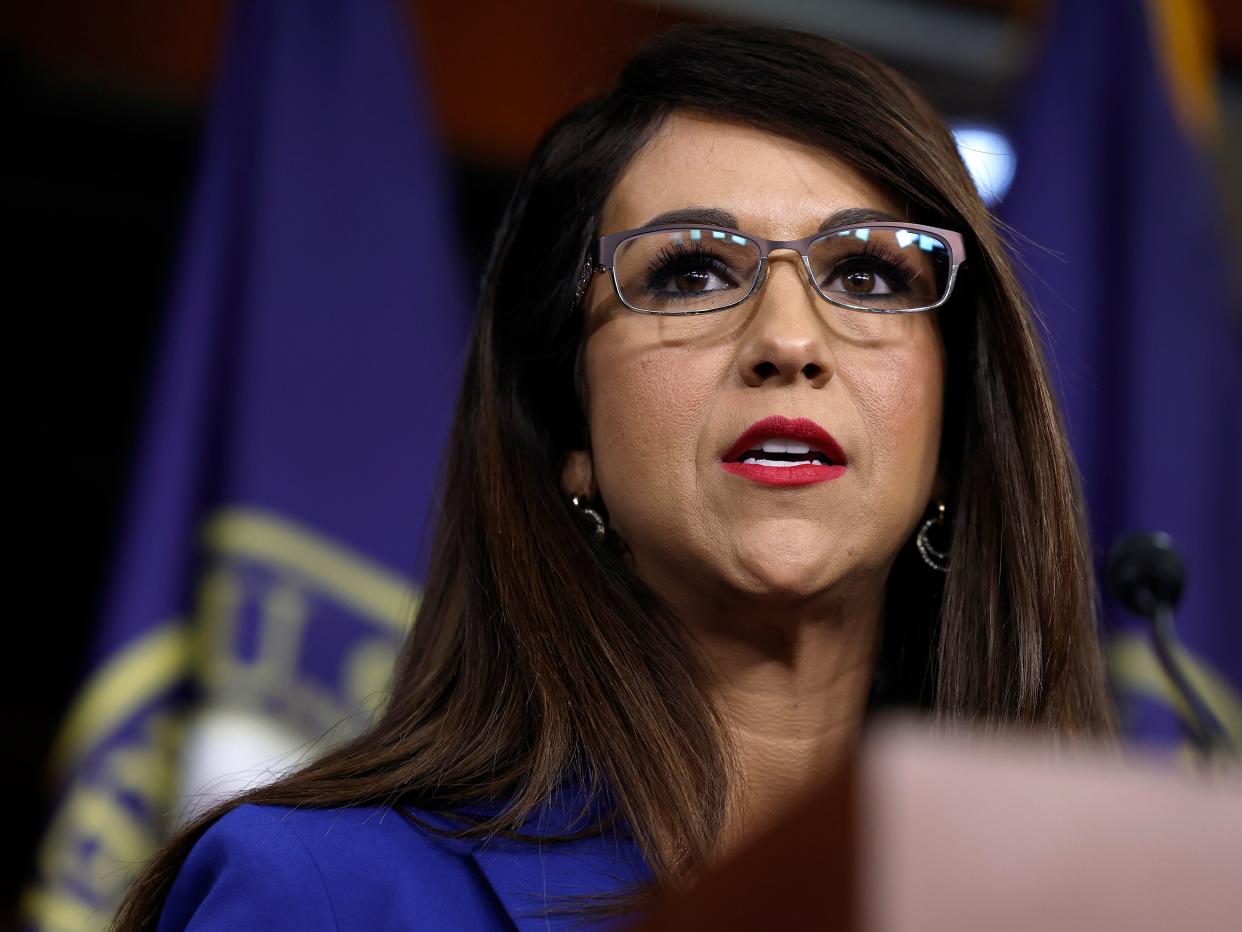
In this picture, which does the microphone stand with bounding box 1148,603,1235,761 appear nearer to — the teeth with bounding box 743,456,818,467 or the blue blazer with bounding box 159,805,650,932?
the teeth with bounding box 743,456,818,467

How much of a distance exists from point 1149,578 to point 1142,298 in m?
1.68

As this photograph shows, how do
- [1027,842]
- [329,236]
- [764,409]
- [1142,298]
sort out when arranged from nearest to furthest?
[1027,842], [764,409], [329,236], [1142,298]

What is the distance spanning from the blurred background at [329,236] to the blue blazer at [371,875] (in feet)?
3.31

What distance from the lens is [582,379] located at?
1.92m

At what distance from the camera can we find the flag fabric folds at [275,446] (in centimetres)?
291

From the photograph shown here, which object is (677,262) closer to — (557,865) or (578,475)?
(578,475)

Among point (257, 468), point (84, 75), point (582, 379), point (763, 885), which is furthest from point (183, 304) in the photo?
point (763, 885)

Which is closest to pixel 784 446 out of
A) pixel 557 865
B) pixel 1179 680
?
pixel 557 865

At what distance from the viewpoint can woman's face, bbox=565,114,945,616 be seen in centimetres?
168

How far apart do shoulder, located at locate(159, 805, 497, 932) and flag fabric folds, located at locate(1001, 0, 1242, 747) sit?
2.07 metres

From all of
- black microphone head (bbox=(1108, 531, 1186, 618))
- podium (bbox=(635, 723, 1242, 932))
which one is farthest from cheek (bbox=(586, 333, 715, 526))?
podium (bbox=(635, 723, 1242, 932))

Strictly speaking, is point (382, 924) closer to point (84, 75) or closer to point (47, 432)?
point (84, 75)

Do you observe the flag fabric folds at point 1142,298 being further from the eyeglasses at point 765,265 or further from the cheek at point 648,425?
the cheek at point 648,425

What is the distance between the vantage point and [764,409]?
167 centimetres
